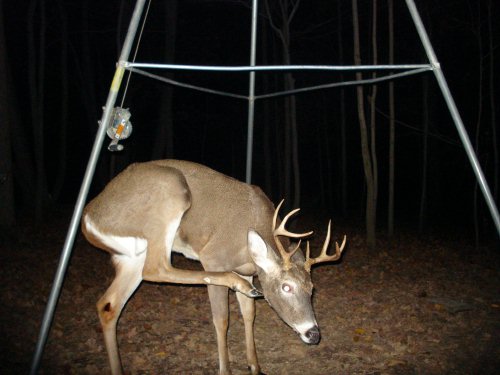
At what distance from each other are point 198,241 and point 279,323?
92.6 inches

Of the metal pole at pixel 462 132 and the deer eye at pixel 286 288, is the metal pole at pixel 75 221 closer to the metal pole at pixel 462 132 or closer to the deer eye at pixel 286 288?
the deer eye at pixel 286 288

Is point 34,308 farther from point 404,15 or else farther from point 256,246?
point 404,15

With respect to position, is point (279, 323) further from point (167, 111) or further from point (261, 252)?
point (167, 111)

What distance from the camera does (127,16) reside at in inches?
582

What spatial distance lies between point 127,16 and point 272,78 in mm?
11593

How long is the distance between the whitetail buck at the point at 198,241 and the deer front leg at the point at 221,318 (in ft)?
0.04

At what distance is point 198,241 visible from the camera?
485 centimetres

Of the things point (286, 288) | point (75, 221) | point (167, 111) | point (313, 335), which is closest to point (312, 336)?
point (313, 335)

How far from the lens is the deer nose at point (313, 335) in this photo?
13.8 ft

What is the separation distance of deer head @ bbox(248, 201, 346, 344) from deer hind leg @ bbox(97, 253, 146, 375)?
4.48ft

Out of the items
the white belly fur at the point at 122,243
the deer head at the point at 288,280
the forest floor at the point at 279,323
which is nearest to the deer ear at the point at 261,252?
the deer head at the point at 288,280

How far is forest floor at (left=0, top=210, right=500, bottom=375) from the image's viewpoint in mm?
5141

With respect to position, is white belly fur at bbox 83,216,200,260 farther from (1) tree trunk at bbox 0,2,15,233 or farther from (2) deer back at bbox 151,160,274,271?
(1) tree trunk at bbox 0,2,15,233

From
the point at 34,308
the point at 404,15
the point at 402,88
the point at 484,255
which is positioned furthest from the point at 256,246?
the point at 402,88
